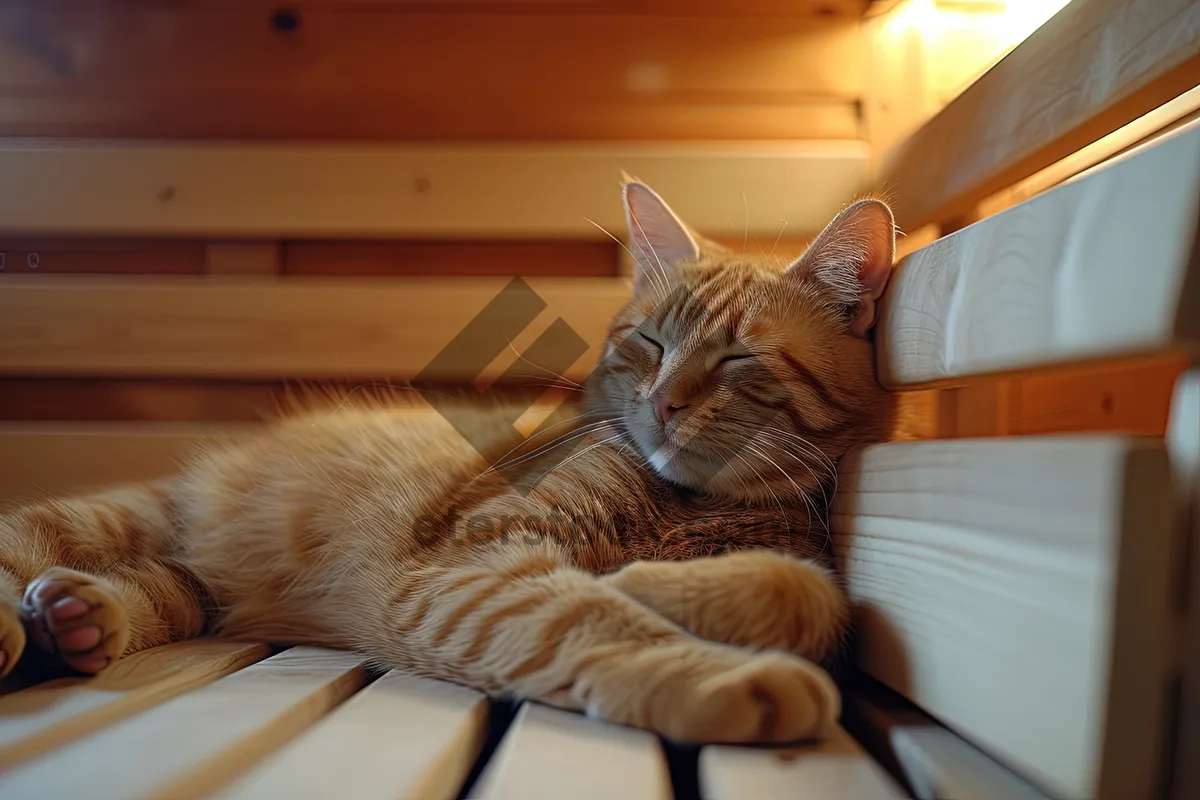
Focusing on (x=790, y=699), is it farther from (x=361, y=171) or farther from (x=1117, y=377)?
(x=361, y=171)

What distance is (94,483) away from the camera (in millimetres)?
1966

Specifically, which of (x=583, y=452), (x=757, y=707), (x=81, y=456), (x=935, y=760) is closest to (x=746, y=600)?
(x=757, y=707)

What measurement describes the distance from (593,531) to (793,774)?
50 centimetres

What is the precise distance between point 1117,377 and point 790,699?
113cm

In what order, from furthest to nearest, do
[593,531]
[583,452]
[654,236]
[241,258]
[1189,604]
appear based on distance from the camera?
[241,258] < [654,236] < [583,452] < [593,531] < [1189,604]

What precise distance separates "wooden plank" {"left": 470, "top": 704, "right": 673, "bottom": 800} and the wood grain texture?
1.55 metres

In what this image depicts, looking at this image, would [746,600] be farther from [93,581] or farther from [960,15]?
[960,15]

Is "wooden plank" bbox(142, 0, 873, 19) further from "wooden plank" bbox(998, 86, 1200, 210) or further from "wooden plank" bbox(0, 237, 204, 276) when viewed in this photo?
"wooden plank" bbox(998, 86, 1200, 210)

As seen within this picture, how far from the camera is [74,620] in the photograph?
1.08m

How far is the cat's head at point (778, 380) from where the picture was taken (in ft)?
4.05

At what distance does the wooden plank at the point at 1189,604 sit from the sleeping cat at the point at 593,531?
33 cm

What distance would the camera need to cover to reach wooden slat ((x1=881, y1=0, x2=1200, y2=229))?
2.89ft

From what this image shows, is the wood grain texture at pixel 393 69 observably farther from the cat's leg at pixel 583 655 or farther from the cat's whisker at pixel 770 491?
the cat's leg at pixel 583 655

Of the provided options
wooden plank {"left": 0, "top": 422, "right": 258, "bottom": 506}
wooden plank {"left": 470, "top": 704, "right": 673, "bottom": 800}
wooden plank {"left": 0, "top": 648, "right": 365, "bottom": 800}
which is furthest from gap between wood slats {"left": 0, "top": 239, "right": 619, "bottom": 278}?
wooden plank {"left": 470, "top": 704, "right": 673, "bottom": 800}
